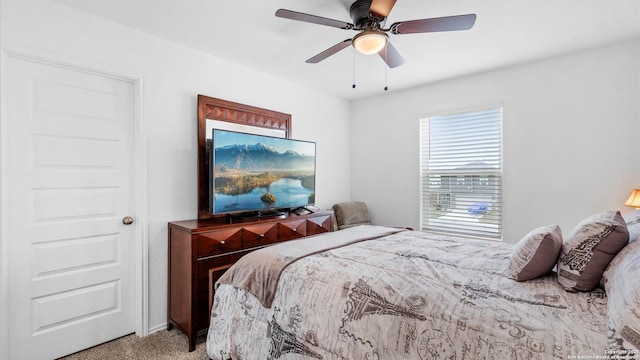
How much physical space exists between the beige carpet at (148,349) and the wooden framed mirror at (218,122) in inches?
41.6

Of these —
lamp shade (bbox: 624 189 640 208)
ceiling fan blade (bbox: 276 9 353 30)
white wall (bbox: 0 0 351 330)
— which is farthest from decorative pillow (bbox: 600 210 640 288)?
white wall (bbox: 0 0 351 330)

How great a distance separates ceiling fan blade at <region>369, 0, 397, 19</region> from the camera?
1759 mm

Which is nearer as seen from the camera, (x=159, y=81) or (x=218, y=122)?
(x=159, y=81)

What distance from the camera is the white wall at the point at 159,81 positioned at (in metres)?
2.12

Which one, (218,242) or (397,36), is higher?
(397,36)

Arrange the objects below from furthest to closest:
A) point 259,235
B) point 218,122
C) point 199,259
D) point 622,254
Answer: point 218,122, point 259,235, point 199,259, point 622,254

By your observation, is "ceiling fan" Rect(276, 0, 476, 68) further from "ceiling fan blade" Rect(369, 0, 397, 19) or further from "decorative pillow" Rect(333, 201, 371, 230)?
"decorative pillow" Rect(333, 201, 371, 230)

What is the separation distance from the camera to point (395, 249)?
208 centimetres

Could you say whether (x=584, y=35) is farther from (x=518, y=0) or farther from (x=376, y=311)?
(x=376, y=311)

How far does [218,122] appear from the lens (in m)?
3.10

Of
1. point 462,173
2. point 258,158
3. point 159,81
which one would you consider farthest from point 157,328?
point 462,173

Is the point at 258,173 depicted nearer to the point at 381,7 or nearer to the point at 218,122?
the point at 218,122

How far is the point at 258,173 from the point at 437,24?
206cm

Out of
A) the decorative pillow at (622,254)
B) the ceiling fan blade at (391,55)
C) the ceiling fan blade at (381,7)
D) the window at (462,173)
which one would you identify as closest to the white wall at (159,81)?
the ceiling fan blade at (391,55)
